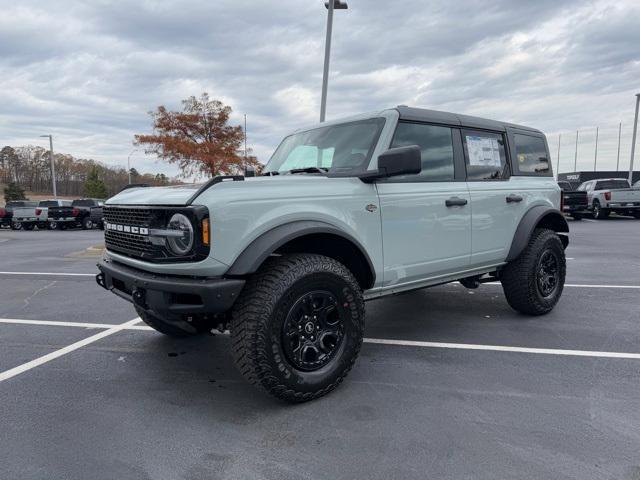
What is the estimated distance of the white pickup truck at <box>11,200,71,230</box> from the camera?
25750 mm

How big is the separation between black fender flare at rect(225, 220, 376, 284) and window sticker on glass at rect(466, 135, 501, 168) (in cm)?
191

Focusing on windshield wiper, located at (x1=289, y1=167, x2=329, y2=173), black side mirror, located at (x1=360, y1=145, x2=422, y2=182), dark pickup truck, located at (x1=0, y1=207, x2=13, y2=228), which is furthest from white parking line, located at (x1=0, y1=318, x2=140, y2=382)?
dark pickup truck, located at (x1=0, y1=207, x2=13, y2=228)

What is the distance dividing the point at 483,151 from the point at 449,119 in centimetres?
56

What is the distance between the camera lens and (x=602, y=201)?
67.1ft

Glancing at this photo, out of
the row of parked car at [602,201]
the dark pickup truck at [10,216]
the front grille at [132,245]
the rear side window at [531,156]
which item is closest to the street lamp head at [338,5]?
the rear side window at [531,156]

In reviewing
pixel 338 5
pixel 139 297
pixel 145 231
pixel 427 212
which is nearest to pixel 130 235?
pixel 145 231

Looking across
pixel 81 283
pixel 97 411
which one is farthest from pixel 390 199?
pixel 81 283

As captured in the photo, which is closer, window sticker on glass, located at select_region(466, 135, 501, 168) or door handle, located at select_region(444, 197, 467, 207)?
door handle, located at select_region(444, 197, 467, 207)

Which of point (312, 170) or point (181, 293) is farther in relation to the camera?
point (312, 170)

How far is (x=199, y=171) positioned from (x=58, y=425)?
24.3 meters

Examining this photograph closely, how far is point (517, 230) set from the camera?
4.60 m

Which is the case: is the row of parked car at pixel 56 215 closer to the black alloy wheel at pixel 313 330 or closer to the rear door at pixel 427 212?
the rear door at pixel 427 212

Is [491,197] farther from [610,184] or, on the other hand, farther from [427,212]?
[610,184]

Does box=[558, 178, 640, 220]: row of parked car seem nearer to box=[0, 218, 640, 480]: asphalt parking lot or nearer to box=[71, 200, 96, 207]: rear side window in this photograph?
box=[0, 218, 640, 480]: asphalt parking lot
